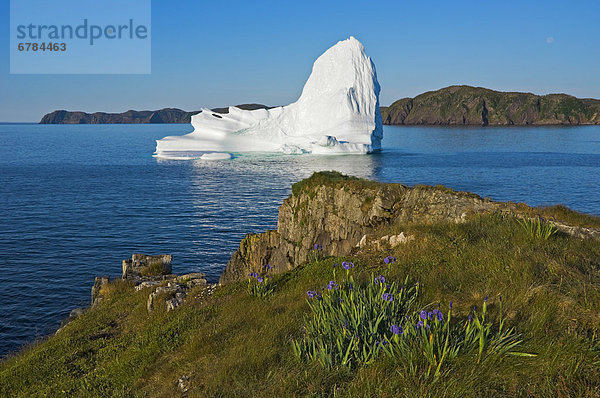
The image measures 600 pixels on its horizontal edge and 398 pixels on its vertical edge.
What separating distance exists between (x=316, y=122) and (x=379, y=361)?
271 ft

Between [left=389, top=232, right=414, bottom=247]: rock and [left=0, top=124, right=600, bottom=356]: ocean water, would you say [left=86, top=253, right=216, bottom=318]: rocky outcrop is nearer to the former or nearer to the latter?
[left=0, top=124, right=600, bottom=356]: ocean water

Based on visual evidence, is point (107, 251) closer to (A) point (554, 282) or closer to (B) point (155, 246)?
(B) point (155, 246)

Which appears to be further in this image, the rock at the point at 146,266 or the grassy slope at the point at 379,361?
the rock at the point at 146,266

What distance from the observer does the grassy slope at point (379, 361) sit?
397 centimetres

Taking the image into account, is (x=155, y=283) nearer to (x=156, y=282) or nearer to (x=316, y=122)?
(x=156, y=282)

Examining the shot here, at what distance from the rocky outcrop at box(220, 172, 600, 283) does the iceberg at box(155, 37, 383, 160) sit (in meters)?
58.4

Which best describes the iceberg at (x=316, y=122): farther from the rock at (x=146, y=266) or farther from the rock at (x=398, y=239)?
the rock at (x=398, y=239)

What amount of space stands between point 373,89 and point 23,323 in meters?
77.3

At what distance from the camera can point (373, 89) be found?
3285 inches

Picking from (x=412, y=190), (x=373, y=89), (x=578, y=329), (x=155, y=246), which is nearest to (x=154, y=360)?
(x=578, y=329)

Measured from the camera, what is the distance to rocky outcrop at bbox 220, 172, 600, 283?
49.9 ft

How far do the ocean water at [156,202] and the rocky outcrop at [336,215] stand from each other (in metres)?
3.89

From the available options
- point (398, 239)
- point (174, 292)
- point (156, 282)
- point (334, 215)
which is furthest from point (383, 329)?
point (334, 215)

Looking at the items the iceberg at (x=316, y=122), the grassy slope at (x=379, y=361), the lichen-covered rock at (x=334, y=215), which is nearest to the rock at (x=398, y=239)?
the grassy slope at (x=379, y=361)
